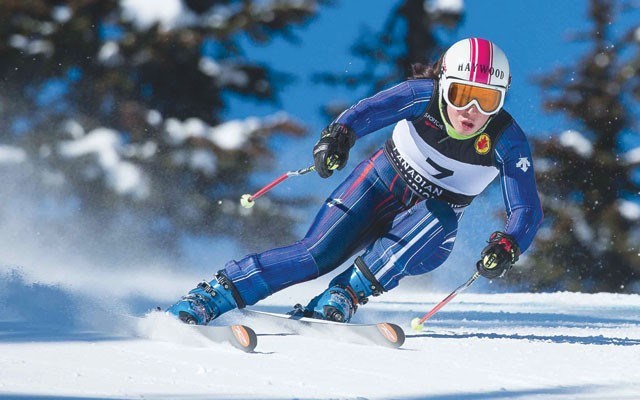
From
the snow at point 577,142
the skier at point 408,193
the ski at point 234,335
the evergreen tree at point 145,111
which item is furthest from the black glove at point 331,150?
the snow at point 577,142

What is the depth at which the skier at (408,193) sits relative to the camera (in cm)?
305

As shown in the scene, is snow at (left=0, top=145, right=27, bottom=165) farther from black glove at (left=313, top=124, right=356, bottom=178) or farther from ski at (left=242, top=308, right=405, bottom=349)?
black glove at (left=313, top=124, right=356, bottom=178)

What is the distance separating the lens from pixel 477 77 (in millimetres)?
3037

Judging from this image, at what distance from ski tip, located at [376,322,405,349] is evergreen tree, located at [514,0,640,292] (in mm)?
7543

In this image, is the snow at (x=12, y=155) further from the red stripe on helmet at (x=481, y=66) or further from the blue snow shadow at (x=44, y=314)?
the red stripe on helmet at (x=481, y=66)

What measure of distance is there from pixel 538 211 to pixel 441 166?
0.38m

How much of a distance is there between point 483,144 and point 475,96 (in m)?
0.20

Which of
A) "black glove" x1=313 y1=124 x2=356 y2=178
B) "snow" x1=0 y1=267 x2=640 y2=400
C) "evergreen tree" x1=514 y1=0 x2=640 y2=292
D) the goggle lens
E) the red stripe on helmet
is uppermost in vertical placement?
"evergreen tree" x1=514 y1=0 x2=640 y2=292

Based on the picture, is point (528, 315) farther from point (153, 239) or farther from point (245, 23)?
point (245, 23)

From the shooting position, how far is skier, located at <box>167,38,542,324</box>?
305 cm

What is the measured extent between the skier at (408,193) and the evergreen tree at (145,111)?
20.3 ft

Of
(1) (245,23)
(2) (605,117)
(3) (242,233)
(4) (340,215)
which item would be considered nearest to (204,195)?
(3) (242,233)

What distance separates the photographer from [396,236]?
10.7 feet

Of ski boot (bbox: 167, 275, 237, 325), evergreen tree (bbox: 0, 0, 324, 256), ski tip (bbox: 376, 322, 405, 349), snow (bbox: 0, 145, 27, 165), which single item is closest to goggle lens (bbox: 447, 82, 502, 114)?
ski tip (bbox: 376, 322, 405, 349)
